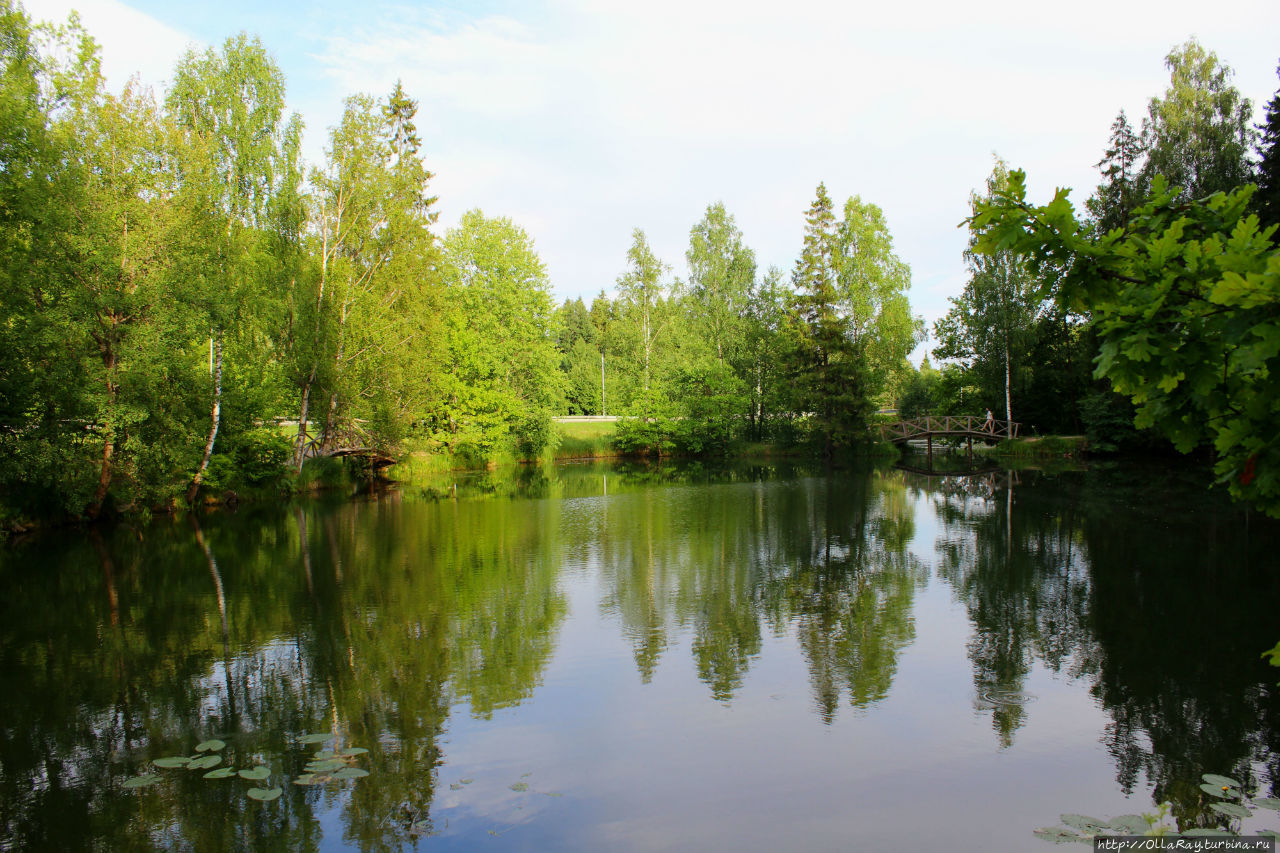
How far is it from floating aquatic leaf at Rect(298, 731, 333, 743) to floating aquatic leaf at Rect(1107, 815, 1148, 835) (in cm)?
577

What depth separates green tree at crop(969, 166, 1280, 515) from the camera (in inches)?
113

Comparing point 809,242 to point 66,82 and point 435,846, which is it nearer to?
point 66,82

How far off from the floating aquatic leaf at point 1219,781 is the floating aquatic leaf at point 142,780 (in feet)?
24.5

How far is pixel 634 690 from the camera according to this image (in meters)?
7.55

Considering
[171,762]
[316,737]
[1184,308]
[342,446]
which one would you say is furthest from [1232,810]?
[342,446]

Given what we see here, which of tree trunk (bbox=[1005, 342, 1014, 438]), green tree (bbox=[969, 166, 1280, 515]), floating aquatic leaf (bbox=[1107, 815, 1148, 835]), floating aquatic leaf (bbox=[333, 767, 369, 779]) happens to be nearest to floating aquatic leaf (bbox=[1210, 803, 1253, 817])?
floating aquatic leaf (bbox=[1107, 815, 1148, 835])

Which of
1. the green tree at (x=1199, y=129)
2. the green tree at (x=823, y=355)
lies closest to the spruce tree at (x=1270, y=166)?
the green tree at (x=1199, y=129)

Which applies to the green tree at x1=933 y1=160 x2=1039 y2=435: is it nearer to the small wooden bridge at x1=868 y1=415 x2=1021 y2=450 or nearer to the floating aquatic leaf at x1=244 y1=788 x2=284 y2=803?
the small wooden bridge at x1=868 y1=415 x2=1021 y2=450

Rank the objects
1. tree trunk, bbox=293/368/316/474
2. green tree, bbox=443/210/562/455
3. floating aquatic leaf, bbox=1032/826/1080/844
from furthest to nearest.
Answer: green tree, bbox=443/210/562/455 < tree trunk, bbox=293/368/316/474 < floating aquatic leaf, bbox=1032/826/1080/844

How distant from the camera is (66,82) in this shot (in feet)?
56.7

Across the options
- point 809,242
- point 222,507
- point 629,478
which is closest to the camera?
point 222,507

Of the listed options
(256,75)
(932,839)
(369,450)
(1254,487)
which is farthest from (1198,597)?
(256,75)

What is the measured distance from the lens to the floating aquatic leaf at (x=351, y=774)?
18.7 ft

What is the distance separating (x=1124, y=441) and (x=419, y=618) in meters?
31.2
